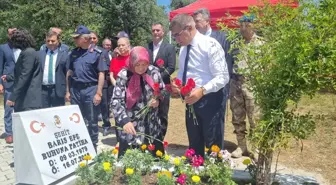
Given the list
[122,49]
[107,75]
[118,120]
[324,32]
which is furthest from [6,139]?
[324,32]

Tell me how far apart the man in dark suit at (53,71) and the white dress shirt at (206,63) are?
8.36 feet

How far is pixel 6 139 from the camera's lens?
574 centimetres

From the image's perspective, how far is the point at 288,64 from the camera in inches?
84.5

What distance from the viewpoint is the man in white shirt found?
3.07 metres

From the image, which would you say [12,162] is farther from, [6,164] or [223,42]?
[223,42]

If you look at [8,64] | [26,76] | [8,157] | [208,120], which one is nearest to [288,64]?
[208,120]

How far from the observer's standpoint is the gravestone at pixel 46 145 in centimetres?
290

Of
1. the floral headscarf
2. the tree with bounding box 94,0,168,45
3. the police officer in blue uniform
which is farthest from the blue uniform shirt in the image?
the tree with bounding box 94,0,168,45

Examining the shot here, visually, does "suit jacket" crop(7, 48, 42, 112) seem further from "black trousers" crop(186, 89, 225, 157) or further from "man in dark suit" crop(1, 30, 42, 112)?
"black trousers" crop(186, 89, 225, 157)

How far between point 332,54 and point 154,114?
176 centimetres

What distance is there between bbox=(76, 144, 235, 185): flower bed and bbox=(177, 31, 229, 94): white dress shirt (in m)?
0.68

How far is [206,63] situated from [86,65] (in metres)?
2.15

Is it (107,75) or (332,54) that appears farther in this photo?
(107,75)

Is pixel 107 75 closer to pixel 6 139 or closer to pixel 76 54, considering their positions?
pixel 76 54
